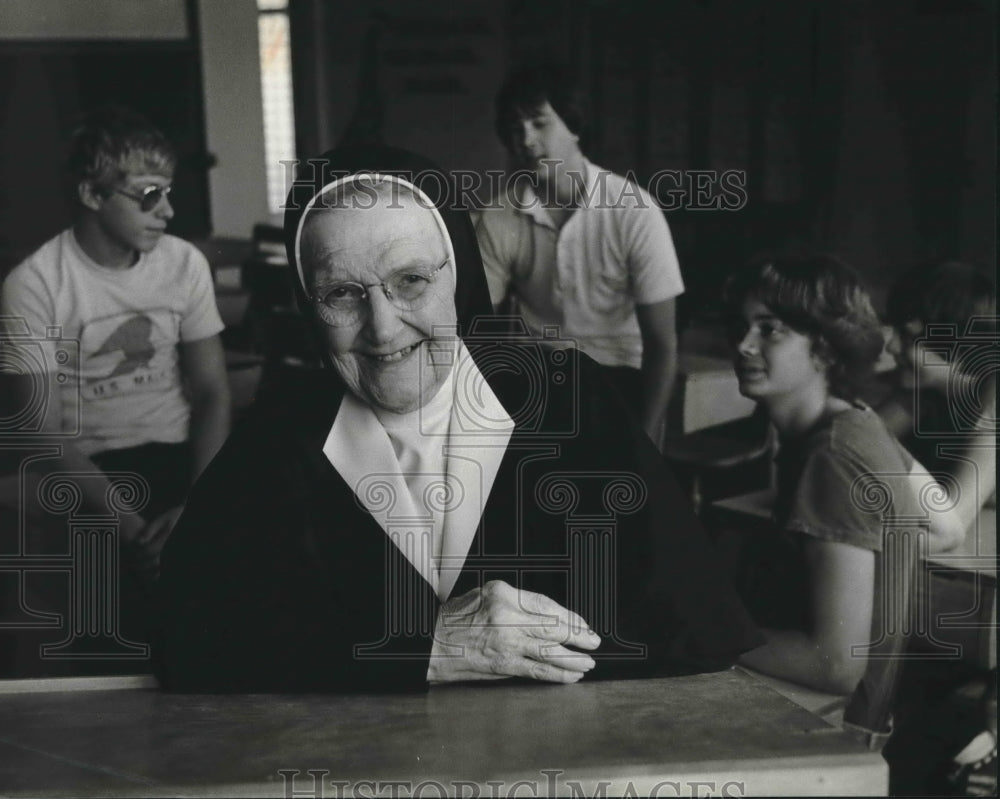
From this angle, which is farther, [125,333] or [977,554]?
[977,554]

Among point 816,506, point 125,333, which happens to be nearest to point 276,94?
point 125,333

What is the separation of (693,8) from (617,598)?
124cm

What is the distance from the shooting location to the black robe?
2180mm

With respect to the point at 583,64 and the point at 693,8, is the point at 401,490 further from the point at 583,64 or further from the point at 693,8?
the point at 693,8

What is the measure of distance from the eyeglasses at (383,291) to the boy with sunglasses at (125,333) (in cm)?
25

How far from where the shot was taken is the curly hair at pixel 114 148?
215cm

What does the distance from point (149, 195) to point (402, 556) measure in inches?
34.5

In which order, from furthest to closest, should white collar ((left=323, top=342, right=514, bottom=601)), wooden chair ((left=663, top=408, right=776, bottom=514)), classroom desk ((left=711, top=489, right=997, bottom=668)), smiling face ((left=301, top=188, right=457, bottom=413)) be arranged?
1. classroom desk ((left=711, top=489, right=997, bottom=668))
2. wooden chair ((left=663, top=408, right=776, bottom=514))
3. white collar ((left=323, top=342, right=514, bottom=601))
4. smiling face ((left=301, top=188, right=457, bottom=413))

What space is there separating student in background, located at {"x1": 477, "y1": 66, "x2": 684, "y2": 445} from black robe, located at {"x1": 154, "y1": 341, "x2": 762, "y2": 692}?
0.08 meters

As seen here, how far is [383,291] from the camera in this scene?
2113 millimetres

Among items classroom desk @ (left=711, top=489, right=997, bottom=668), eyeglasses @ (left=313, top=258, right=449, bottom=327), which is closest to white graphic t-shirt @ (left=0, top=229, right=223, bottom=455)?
eyeglasses @ (left=313, top=258, right=449, bottom=327)

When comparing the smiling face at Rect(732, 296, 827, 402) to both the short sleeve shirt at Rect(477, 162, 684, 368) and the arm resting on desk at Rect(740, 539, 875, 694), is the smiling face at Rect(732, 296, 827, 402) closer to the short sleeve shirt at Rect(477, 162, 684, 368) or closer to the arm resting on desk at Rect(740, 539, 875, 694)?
the short sleeve shirt at Rect(477, 162, 684, 368)

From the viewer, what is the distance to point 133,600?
7.61 feet

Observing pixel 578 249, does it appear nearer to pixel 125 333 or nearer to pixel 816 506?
pixel 816 506
